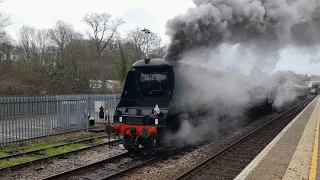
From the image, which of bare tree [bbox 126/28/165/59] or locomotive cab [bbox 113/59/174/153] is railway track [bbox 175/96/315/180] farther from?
bare tree [bbox 126/28/165/59]

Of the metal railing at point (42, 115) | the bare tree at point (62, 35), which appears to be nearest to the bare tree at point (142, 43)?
the bare tree at point (62, 35)

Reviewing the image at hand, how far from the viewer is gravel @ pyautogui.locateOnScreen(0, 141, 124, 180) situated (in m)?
6.53

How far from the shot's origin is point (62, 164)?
7590 millimetres

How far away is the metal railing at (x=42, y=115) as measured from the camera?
9984 mm

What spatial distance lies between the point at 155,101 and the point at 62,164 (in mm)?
3253

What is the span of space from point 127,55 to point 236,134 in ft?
84.4

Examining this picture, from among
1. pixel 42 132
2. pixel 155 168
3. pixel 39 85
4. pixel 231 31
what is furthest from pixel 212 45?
pixel 39 85

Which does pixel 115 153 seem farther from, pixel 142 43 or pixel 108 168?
pixel 142 43

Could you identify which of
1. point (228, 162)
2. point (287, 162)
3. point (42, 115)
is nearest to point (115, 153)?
point (228, 162)

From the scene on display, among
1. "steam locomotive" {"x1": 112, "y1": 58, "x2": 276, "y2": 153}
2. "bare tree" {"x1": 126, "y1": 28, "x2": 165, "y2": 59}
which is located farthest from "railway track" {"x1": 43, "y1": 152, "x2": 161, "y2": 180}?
"bare tree" {"x1": 126, "y1": 28, "x2": 165, "y2": 59}

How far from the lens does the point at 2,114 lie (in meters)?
9.71

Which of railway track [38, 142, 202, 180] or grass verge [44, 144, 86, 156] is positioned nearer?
railway track [38, 142, 202, 180]

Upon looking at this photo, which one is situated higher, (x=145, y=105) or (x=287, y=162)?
(x=145, y=105)

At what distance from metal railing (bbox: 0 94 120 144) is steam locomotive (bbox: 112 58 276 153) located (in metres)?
4.00
